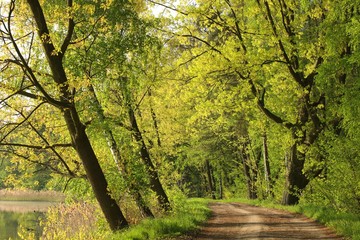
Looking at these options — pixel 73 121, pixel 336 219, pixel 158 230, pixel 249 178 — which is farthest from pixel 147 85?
pixel 249 178

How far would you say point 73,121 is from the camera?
10828mm

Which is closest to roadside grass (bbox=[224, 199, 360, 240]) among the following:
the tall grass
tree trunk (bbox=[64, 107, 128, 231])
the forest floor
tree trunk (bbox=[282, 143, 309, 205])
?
the tall grass

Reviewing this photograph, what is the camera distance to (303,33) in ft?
44.6

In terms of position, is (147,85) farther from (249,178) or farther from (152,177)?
(249,178)

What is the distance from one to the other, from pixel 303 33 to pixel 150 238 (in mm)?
8857

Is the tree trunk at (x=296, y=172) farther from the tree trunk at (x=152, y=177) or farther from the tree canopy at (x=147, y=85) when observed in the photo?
the tree trunk at (x=152, y=177)

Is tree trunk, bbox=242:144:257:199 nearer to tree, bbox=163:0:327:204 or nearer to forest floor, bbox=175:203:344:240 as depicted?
tree, bbox=163:0:327:204

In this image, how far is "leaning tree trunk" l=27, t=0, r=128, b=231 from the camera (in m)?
9.61

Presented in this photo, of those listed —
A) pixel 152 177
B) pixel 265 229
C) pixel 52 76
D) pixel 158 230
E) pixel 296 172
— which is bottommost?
pixel 265 229

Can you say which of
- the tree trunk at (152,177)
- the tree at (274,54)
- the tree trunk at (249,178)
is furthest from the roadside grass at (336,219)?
the tree trunk at (249,178)

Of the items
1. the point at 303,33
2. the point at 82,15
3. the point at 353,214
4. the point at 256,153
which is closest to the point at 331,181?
the point at 353,214

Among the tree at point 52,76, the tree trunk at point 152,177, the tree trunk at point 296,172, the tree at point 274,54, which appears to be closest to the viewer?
the tree at point 52,76

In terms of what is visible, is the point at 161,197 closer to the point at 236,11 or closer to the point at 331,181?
the point at 331,181

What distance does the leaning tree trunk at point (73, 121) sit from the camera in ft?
31.5
